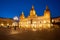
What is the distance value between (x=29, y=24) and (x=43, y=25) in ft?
43.0

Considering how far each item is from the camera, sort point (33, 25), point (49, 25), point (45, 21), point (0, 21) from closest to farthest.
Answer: point (49, 25), point (45, 21), point (33, 25), point (0, 21)

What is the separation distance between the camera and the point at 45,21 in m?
64.9

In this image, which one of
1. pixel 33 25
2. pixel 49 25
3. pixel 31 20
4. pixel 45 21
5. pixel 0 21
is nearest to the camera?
pixel 49 25

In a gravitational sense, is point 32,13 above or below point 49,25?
above

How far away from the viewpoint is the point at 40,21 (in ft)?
224

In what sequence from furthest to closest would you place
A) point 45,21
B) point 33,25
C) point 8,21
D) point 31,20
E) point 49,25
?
point 8,21 → point 31,20 → point 33,25 → point 45,21 → point 49,25

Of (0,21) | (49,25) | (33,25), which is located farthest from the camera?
(0,21)

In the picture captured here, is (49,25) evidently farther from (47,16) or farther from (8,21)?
(8,21)

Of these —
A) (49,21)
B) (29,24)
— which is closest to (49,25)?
(49,21)

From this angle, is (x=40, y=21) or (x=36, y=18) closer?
(x=40, y=21)

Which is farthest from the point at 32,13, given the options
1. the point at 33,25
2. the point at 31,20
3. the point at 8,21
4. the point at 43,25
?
the point at 8,21

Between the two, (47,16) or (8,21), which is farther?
(8,21)

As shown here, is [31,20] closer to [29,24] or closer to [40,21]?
[29,24]

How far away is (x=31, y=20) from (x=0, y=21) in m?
34.7
